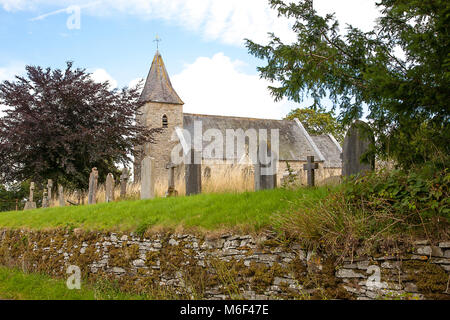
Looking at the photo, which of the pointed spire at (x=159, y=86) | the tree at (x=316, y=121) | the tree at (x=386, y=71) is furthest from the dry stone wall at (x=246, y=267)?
the tree at (x=316, y=121)

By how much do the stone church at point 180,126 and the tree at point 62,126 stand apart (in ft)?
37.0

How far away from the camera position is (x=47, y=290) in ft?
26.7

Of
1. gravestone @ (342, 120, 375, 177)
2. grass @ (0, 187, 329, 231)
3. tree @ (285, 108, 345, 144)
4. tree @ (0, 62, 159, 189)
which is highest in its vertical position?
tree @ (285, 108, 345, 144)

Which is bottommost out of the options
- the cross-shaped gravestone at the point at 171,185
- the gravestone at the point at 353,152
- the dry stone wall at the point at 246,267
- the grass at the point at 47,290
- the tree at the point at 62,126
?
the grass at the point at 47,290

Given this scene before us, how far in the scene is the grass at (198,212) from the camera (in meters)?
6.71

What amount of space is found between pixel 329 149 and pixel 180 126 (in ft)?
42.9

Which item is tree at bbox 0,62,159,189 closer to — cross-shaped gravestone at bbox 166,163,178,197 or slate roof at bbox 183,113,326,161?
cross-shaped gravestone at bbox 166,163,178,197

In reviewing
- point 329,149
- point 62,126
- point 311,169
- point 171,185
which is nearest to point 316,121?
point 329,149

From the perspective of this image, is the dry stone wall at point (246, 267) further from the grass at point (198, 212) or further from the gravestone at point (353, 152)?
the gravestone at point (353, 152)

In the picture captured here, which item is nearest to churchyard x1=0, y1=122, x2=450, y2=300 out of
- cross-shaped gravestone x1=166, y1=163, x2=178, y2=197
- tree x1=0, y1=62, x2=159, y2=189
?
cross-shaped gravestone x1=166, y1=163, x2=178, y2=197

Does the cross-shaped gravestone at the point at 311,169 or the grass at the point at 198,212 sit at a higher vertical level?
the cross-shaped gravestone at the point at 311,169

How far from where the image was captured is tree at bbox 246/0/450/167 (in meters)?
5.12

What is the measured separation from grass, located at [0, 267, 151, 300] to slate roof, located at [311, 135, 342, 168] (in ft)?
89.1

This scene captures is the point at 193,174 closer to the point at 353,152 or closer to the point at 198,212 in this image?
the point at 198,212
